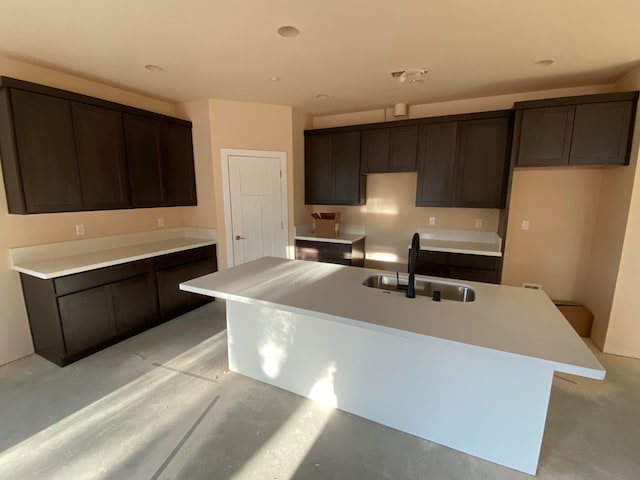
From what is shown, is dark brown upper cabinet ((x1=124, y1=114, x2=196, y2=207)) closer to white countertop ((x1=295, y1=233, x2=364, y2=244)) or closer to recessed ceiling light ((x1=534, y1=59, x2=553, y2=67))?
white countertop ((x1=295, y1=233, x2=364, y2=244))

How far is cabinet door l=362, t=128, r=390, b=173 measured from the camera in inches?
151

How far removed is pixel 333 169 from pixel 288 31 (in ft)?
7.26

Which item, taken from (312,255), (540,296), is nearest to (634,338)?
(540,296)

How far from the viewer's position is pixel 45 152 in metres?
2.52

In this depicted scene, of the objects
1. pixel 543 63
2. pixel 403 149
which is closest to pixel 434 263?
pixel 403 149

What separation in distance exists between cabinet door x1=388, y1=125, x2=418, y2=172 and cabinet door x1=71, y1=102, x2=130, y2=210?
10.1ft

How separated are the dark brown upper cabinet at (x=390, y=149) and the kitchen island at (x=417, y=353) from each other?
2044mm

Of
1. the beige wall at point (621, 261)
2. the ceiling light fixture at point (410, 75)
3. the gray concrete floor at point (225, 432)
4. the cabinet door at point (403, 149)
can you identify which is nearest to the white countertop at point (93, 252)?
the gray concrete floor at point (225, 432)

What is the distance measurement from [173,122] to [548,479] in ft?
14.8

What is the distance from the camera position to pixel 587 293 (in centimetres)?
328

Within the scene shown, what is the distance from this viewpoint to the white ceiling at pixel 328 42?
1816mm

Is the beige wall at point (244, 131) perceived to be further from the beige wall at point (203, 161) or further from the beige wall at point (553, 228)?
the beige wall at point (553, 228)

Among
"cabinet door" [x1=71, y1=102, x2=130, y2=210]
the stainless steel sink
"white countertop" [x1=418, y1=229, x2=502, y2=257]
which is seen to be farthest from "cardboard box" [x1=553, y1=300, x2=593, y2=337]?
"cabinet door" [x1=71, y1=102, x2=130, y2=210]

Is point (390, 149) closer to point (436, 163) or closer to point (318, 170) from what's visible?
point (436, 163)
